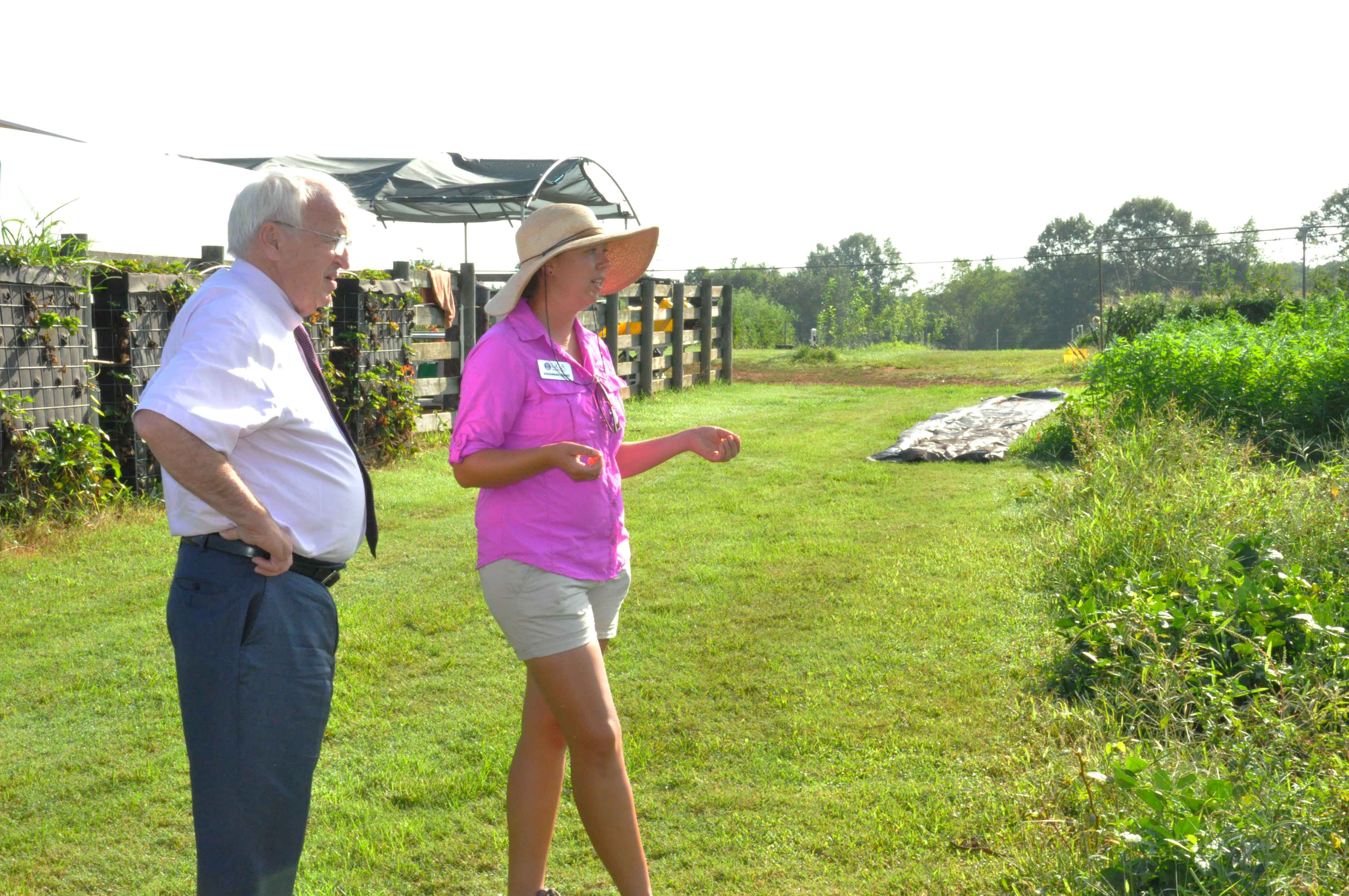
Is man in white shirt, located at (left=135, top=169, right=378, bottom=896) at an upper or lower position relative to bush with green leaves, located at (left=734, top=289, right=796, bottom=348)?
lower

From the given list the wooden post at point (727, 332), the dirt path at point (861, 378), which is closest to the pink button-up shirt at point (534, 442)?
the wooden post at point (727, 332)

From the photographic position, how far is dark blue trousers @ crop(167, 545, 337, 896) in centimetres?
220

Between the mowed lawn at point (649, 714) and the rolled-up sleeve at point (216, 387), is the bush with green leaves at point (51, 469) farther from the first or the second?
the rolled-up sleeve at point (216, 387)

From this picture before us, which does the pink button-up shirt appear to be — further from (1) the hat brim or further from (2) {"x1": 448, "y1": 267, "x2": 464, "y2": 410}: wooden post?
(2) {"x1": 448, "y1": 267, "x2": 464, "y2": 410}: wooden post

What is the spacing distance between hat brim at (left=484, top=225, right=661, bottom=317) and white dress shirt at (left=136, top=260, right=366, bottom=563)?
54 centimetres

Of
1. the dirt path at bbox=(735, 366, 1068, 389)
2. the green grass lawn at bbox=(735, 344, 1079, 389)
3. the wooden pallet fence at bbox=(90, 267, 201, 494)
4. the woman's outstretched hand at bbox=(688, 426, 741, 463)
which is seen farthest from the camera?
the green grass lawn at bbox=(735, 344, 1079, 389)

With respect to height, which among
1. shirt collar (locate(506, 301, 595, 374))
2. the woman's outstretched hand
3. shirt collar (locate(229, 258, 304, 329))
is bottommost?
the woman's outstretched hand

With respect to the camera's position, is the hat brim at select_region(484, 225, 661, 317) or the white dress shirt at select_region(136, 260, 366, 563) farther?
the hat brim at select_region(484, 225, 661, 317)

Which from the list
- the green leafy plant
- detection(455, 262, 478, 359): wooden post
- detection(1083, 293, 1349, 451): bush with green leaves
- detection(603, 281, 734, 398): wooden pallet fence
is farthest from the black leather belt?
detection(603, 281, 734, 398): wooden pallet fence

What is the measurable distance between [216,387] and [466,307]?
10.4 meters

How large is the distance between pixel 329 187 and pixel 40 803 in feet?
8.20

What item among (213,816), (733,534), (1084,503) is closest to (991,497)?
(1084,503)

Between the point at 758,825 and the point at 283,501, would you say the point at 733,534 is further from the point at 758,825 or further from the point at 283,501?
the point at 283,501

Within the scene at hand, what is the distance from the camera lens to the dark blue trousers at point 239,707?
220 cm
